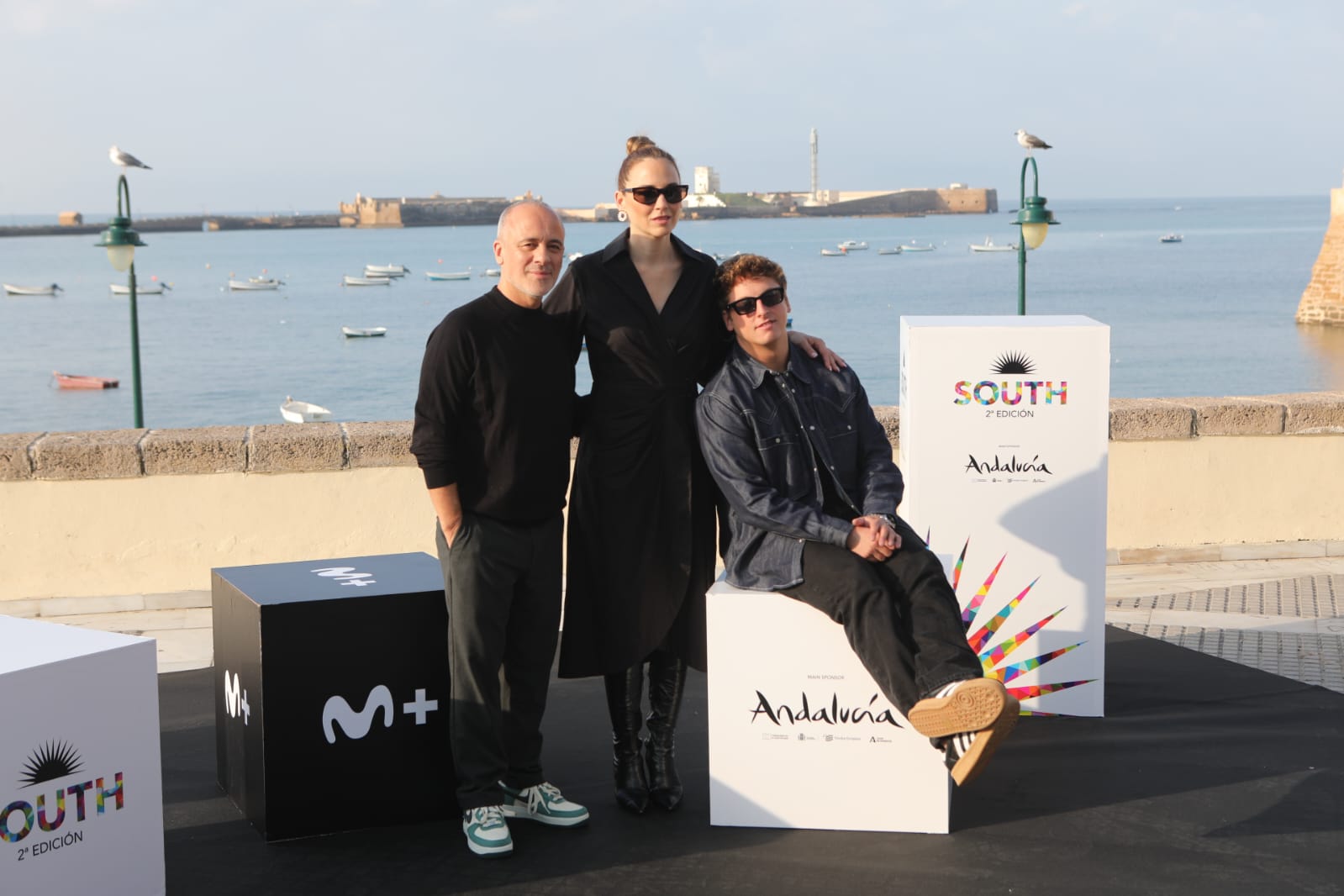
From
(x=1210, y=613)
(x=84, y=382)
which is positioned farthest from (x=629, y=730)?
(x=84, y=382)

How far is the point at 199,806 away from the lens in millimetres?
4039

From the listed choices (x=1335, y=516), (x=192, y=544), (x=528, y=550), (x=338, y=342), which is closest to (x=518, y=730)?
(x=528, y=550)

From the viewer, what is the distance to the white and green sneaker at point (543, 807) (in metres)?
3.82

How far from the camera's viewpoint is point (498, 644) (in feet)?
12.2

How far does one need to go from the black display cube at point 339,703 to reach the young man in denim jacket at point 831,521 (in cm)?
89

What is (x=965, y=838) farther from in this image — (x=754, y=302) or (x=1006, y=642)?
(x=754, y=302)

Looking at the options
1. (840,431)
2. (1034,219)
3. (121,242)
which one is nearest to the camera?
(840,431)

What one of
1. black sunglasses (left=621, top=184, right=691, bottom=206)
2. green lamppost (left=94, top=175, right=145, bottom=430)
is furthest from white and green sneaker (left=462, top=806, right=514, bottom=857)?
green lamppost (left=94, top=175, right=145, bottom=430)

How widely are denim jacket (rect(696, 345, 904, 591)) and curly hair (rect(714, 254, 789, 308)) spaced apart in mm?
171

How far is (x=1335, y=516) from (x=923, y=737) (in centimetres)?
415

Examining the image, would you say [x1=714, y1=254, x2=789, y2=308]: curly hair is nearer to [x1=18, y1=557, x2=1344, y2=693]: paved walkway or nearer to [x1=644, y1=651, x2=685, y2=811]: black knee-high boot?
[x1=644, y1=651, x2=685, y2=811]: black knee-high boot

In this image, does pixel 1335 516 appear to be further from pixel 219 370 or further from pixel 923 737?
pixel 219 370

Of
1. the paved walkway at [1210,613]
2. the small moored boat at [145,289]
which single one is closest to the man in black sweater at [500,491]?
the paved walkway at [1210,613]

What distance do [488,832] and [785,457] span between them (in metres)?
1.24
